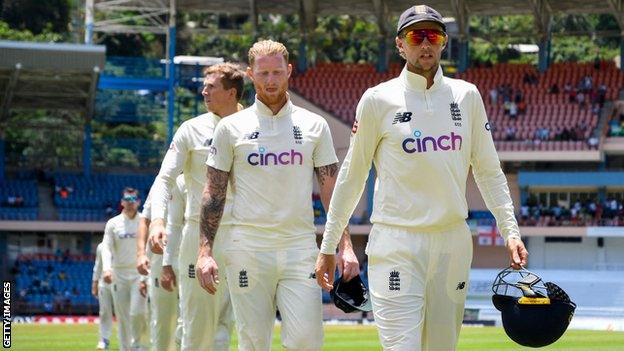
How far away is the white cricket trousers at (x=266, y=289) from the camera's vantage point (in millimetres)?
9305

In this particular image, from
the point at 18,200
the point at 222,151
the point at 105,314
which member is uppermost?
the point at 222,151

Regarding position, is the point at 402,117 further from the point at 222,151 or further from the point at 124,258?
the point at 124,258

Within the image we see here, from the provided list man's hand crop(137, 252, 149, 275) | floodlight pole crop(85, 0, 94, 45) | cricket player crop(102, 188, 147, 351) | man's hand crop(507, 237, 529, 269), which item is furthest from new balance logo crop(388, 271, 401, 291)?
floodlight pole crop(85, 0, 94, 45)

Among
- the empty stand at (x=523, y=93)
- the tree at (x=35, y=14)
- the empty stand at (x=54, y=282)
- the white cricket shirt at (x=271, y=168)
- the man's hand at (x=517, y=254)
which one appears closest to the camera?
the man's hand at (x=517, y=254)

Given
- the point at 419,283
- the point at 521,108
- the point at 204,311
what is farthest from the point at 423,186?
the point at 521,108

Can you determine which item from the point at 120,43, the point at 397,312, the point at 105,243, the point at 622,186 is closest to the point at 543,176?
the point at 622,186

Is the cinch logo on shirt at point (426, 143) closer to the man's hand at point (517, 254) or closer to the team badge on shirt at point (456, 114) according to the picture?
the team badge on shirt at point (456, 114)

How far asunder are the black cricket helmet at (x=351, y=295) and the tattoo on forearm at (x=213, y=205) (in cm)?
115

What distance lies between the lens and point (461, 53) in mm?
55000

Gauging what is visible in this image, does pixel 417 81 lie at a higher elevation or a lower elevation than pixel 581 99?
higher

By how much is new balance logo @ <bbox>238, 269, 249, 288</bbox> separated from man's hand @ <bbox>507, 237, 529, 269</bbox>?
2.04 meters

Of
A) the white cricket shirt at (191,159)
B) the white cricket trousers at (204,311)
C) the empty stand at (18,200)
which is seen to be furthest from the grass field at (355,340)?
the empty stand at (18,200)

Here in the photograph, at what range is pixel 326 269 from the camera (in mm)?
8570

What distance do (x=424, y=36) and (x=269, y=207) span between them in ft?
6.37
